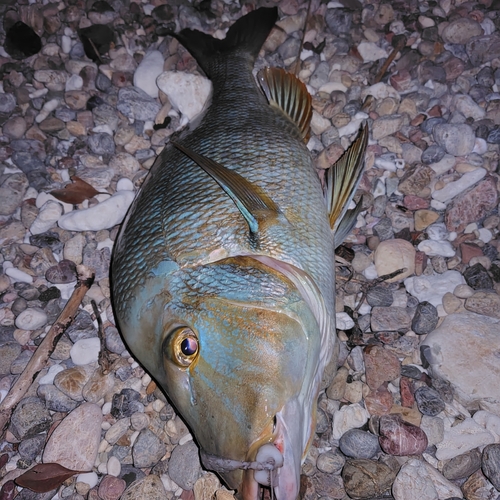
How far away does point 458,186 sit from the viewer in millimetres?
3156

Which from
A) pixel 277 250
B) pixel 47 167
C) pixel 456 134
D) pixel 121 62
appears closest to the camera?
pixel 277 250

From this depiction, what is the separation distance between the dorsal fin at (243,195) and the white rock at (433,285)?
45.7 inches

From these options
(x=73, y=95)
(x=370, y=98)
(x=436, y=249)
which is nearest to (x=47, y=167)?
(x=73, y=95)

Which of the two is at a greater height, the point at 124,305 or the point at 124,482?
the point at 124,305

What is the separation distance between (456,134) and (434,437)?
209 cm

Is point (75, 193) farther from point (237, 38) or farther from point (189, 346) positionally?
point (189, 346)

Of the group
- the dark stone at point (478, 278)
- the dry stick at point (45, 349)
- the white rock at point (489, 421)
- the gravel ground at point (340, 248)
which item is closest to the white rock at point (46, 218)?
the gravel ground at point (340, 248)

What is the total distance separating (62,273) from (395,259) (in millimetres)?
2213

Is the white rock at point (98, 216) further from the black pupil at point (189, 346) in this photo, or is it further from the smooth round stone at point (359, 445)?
the smooth round stone at point (359, 445)

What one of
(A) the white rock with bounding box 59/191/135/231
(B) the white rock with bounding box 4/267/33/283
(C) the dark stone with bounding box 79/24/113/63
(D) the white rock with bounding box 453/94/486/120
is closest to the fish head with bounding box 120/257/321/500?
(A) the white rock with bounding box 59/191/135/231

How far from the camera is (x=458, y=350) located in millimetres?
2631

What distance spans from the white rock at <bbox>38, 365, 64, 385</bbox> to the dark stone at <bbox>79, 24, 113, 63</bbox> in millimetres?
2573

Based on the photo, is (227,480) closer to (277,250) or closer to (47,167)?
(277,250)

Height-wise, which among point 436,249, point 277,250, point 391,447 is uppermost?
point 277,250
